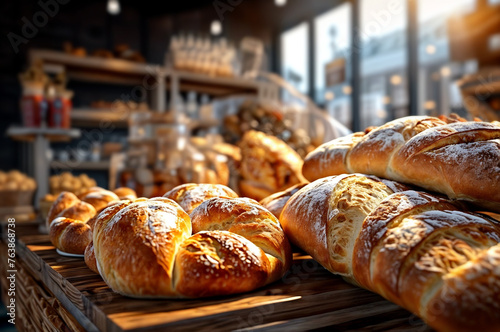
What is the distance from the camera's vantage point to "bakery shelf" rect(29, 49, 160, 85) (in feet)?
13.0

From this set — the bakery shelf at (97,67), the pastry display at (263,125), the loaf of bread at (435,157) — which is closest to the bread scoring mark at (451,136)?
the loaf of bread at (435,157)

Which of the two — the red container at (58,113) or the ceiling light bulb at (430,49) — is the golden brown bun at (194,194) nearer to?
the red container at (58,113)

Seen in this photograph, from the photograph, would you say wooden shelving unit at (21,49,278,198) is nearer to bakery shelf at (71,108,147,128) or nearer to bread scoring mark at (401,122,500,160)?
bakery shelf at (71,108,147,128)

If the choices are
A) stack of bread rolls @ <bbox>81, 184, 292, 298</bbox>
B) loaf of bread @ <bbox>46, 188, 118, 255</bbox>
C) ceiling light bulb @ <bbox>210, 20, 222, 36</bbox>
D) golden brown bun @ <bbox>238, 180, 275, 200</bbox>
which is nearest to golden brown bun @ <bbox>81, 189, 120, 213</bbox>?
loaf of bread @ <bbox>46, 188, 118, 255</bbox>

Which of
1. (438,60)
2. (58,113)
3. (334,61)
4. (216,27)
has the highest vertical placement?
(216,27)

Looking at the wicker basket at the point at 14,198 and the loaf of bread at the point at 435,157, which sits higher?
the loaf of bread at the point at 435,157

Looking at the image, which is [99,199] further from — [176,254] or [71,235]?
[176,254]

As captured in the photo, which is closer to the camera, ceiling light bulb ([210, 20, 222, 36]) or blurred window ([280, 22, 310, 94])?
ceiling light bulb ([210, 20, 222, 36])

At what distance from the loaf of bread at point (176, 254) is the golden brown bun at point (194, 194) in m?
0.19

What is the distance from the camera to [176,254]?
0.73m

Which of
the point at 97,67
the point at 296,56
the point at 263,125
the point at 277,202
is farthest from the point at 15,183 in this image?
the point at 296,56

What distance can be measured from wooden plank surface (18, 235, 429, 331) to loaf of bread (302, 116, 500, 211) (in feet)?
0.89

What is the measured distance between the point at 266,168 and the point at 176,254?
99 centimetres

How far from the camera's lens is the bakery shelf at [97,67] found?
3967 millimetres
